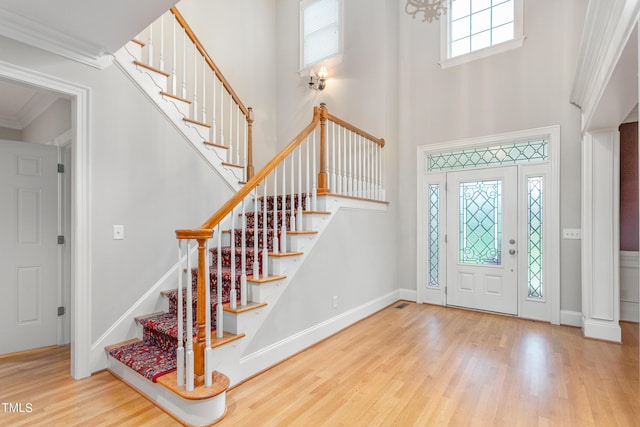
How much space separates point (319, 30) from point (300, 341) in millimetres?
4943

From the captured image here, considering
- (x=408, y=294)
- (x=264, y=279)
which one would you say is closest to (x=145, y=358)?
(x=264, y=279)

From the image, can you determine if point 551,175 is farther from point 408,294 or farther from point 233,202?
point 233,202

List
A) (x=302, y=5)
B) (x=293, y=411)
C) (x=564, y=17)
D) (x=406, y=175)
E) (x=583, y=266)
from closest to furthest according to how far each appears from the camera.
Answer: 1. (x=293, y=411)
2. (x=583, y=266)
3. (x=564, y=17)
4. (x=406, y=175)
5. (x=302, y=5)

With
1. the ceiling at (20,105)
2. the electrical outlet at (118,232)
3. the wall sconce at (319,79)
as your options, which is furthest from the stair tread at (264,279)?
the wall sconce at (319,79)

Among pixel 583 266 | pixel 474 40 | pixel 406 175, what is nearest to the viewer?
pixel 583 266

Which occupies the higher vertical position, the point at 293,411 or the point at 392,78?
the point at 392,78

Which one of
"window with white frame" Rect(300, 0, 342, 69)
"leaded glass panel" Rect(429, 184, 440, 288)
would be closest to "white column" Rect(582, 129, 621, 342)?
"leaded glass panel" Rect(429, 184, 440, 288)

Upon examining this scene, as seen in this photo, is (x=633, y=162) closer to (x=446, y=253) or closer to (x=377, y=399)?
(x=446, y=253)

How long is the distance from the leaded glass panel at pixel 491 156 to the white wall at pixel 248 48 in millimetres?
2813

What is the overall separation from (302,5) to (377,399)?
597 cm

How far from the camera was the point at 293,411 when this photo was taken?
2.04 m

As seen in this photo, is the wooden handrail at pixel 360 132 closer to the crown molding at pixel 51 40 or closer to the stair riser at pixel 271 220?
the stair riser at pixel 271 220

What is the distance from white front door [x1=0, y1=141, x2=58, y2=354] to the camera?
2.94m

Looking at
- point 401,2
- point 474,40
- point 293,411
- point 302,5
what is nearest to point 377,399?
point 293,411
